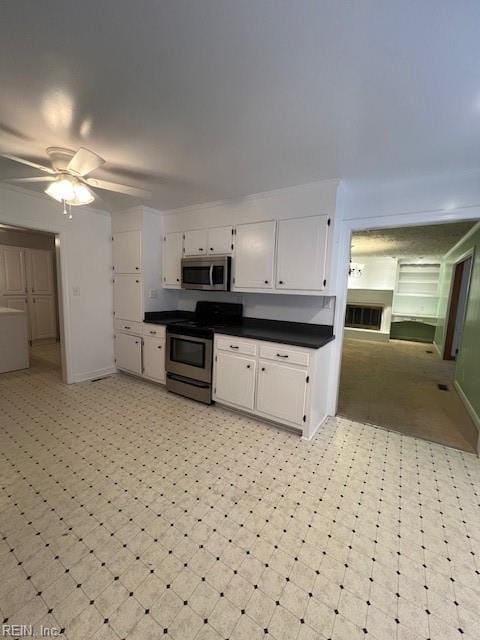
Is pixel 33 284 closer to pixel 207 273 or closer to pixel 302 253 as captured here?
pixel 207 273

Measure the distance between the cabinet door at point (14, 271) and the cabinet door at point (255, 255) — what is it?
202 inches

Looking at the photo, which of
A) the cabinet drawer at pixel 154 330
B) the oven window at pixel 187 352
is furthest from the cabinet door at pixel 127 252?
the oven window at pixel 187 352

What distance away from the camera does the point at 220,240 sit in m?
3.17

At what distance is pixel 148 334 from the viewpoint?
3594 mm

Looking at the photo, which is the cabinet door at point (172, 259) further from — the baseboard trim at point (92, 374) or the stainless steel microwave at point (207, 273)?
the baseboard trim at point (92, 374)

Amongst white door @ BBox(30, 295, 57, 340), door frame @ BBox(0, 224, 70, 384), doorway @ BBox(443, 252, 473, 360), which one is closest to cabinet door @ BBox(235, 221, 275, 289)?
door frame @ BBox(0, 224, 70, 384)

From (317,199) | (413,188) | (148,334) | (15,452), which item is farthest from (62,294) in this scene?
(413,188)

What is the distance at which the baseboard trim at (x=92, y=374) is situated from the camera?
12.0ft

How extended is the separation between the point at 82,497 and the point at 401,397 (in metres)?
3.65

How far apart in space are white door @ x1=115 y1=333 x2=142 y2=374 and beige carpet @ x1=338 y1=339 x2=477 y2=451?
8.72 feet

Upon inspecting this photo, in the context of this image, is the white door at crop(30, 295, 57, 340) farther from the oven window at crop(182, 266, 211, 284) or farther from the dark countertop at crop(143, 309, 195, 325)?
the oven window at crop(182, 266, 211, 284)

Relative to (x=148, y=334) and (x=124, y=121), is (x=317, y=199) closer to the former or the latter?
(x=124, y=121)

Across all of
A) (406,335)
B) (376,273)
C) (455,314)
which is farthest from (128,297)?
(406,335)

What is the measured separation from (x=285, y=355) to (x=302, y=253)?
100 cm
